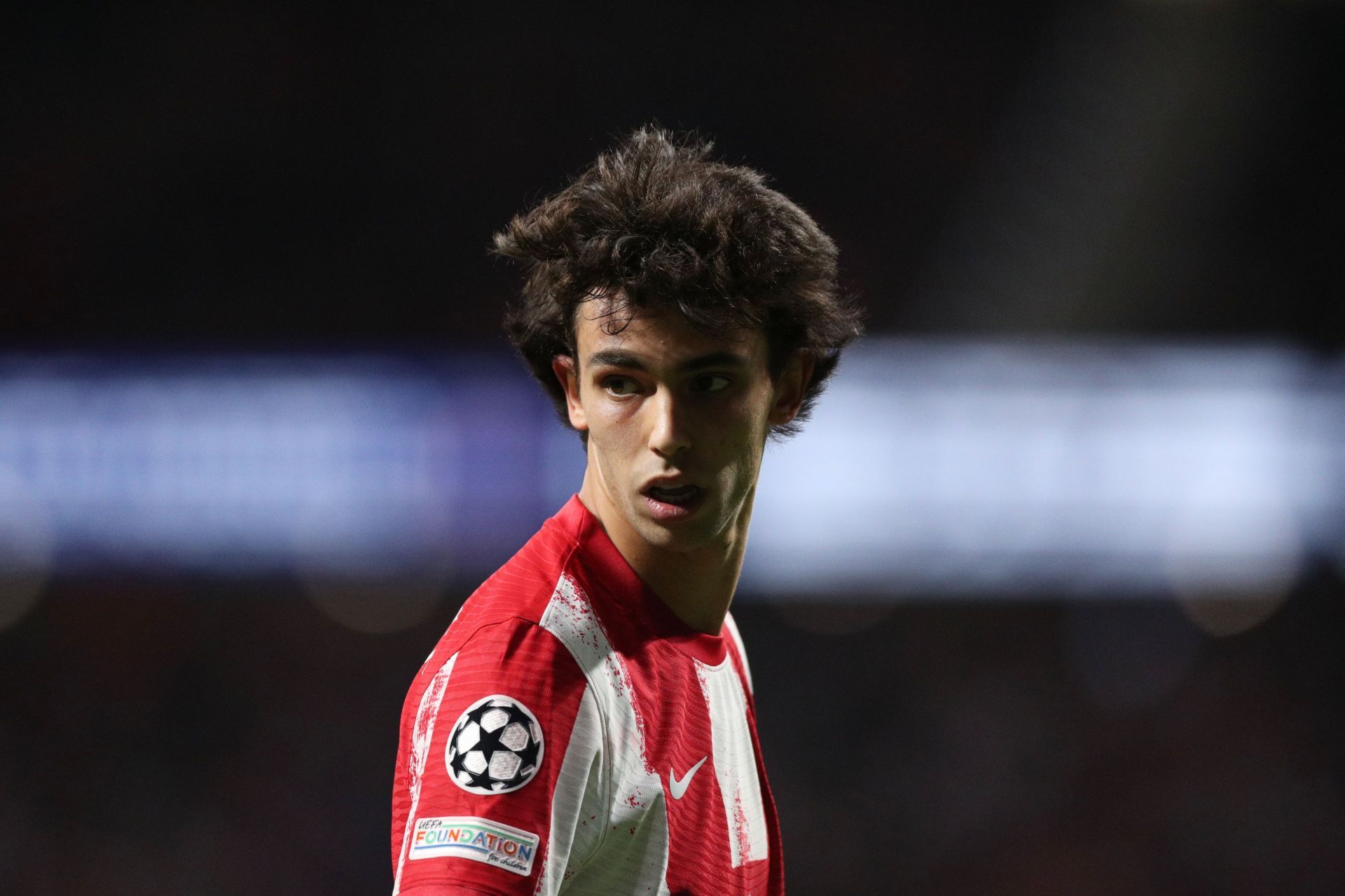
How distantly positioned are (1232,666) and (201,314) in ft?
20.6

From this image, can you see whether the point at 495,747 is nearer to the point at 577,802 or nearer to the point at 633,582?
the point at 577,802

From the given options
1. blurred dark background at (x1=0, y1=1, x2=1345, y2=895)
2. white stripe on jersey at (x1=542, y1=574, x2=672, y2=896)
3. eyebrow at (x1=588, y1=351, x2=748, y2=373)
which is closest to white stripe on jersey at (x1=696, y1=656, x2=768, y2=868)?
white stripe on jersey at (x1=542, y1=574, x2=672, y2=896)

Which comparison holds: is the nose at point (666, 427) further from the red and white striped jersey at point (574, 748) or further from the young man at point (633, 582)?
the red and white striped jersey at point (574, 748)

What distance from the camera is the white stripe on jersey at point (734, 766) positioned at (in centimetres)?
167

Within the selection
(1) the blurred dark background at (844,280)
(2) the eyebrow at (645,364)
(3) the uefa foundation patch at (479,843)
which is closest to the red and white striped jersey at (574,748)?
(3) the uefa foundation patch at (479,843)

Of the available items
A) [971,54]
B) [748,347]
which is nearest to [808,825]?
[971,54]

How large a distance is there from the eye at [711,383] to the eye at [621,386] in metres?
0.08

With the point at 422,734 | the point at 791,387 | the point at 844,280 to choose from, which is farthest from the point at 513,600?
the point at 844,280

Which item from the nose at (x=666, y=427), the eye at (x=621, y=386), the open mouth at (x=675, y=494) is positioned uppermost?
the eye at (x=621, y=386)

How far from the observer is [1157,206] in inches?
277

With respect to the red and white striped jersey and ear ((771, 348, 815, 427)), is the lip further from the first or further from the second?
ear ((771, 348, 815, 427))

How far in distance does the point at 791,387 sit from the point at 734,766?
579mm

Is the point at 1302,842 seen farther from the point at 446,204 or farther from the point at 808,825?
the point at 446,204

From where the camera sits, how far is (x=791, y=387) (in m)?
1.87
